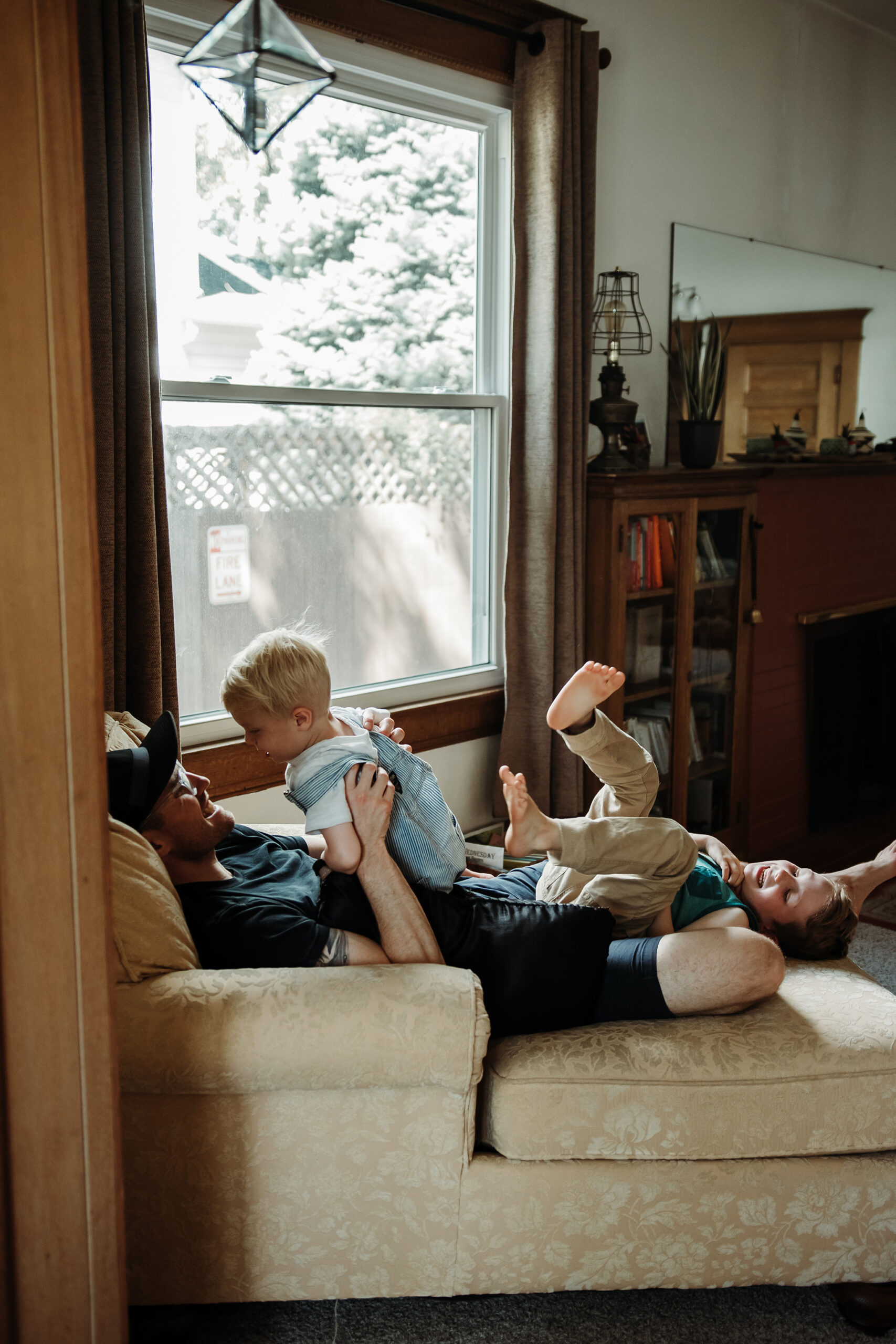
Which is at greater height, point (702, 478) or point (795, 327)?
point (795, 327)

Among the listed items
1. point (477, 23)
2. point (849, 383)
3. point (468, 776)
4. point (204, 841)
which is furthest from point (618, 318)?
point (204, 841)

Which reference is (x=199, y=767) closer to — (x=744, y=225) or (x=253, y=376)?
(x=253, y=376)

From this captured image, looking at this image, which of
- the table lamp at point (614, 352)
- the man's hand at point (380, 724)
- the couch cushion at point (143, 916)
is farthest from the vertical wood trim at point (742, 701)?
the couch cushion at point (143, 916)

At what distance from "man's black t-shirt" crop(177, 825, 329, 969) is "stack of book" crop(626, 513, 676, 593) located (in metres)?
1.78

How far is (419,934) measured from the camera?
162 cm

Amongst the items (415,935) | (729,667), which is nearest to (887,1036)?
(415,935)

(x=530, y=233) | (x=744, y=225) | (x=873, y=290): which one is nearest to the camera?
(x=530, y=233)

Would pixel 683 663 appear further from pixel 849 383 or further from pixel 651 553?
pixel 849 383

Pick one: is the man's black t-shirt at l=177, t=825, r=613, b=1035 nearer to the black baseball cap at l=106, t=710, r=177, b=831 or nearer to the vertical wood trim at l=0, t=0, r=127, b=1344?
the black baseball cap at l=106, t=710, r=177, b=831

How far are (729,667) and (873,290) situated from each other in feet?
6.87

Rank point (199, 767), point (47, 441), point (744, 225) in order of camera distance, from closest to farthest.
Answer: point (47, 441) < point (199, 767) < point (744, 225)

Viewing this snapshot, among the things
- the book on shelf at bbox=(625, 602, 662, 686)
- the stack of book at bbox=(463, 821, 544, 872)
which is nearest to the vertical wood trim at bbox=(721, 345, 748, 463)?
the book on shelf at bbox=(625, 602, 662, 686)

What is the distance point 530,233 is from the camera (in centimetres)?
306

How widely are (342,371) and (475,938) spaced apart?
5.76ft
